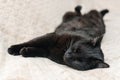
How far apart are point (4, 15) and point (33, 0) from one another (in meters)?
0.25

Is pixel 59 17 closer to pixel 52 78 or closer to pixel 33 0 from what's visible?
pixel 33 0

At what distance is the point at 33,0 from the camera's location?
6.69 ft

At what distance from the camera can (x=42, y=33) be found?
200 centimetres

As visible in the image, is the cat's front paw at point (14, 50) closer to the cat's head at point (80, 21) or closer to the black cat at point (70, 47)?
the black cat at point (70, 47)

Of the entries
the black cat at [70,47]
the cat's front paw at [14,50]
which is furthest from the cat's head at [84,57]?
the cat's front paw at [14,50]

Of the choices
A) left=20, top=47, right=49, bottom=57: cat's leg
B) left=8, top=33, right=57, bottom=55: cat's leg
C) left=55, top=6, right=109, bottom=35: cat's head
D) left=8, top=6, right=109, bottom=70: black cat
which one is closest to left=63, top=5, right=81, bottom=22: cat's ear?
left=55, top=6, right=109, bottom=35: cat's head

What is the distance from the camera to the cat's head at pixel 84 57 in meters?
1.58

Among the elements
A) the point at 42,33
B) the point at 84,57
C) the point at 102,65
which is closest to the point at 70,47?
the point at 84,57

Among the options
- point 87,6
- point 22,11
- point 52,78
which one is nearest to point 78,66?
point 52,78

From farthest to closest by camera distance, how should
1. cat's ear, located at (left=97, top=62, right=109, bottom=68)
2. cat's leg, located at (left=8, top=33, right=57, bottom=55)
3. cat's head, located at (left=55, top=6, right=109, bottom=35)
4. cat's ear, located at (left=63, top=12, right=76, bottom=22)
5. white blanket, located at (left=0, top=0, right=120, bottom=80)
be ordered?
cat's ear, located at (left=63, top=12, right=76, bottom=22) → cat's head, located at (left=55, top=6, right=109, bottom=35) → cat's leg, located at (left=8, top=33, right=57, bottom=55) → cat's ear, located at (left=97, top=62, right=109, bottom=68) → white blanket, located at (left=0, top=0, right=120, bottom=80)

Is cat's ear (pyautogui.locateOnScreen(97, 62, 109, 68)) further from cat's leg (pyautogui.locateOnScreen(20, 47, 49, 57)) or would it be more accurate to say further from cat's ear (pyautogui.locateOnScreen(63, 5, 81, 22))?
cat's ear (pyautogui.locateOnScreen(63, 5, 81, 22))

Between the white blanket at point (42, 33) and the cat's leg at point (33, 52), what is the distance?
1.8 inches

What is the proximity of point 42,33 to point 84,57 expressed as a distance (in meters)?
0.48

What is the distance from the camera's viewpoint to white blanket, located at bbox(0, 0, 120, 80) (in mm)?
1452
